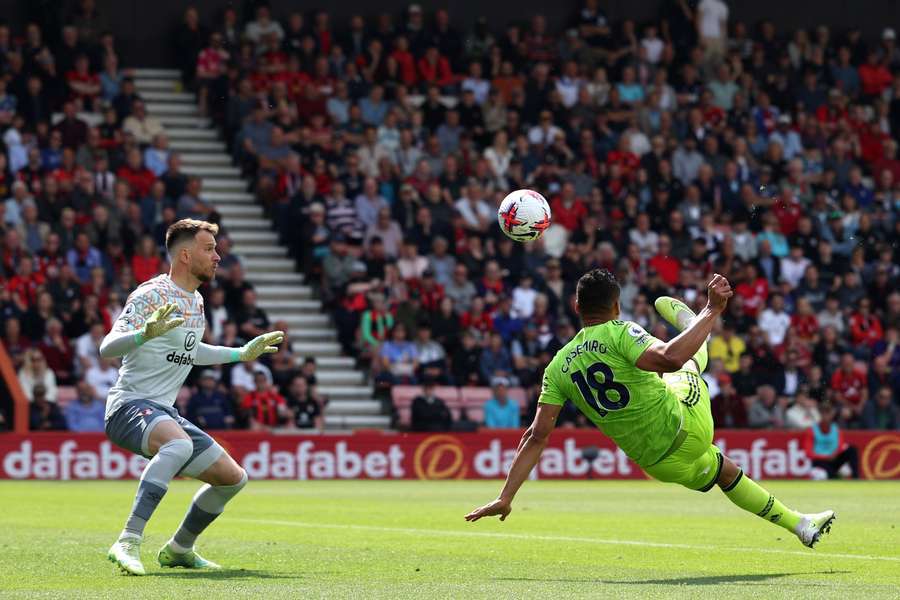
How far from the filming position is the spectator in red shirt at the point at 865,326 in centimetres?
2808

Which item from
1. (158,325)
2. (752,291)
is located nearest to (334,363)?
(752,291)

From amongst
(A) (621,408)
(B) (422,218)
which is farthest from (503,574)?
(B) (422,218)

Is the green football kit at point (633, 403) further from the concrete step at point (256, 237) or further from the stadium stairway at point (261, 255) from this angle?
the concrete step at point (256, 237)

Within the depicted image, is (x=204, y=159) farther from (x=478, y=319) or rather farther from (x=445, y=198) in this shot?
(x=478, y=319)

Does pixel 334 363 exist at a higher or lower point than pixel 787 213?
lower

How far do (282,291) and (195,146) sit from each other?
376cm

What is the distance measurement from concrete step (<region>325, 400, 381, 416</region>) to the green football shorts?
50.9 ft

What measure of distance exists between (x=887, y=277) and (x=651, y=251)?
4.32 metres

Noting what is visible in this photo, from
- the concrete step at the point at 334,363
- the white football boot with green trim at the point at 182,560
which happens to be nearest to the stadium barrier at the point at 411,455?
the concrete step at the point at 334,363

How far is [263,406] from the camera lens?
24.3 m

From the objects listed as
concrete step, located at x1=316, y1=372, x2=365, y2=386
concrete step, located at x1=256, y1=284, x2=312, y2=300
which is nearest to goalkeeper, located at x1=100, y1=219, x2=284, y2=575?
concrete step, located at x1=316, y1=372, x2=365, y2=386

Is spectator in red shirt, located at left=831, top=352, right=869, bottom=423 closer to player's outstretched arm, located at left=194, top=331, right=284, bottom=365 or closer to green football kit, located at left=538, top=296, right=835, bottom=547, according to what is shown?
green football kit, located at left=538, top=296, right=835, bottom=547

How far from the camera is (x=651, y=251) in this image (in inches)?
1120

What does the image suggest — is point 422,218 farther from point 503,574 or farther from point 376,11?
point 503,574
